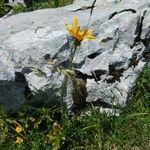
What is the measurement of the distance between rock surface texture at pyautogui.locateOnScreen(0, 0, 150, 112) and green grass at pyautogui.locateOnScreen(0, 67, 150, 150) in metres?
0.19

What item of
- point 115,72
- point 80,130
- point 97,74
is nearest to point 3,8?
point 97,74

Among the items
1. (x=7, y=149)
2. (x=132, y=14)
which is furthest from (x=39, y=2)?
(x=7, y=149)

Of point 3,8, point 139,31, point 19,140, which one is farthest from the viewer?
point 3,8

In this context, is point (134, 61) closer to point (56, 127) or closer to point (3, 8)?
point (56, 127)

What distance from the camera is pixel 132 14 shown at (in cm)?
597

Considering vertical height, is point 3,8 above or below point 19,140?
above

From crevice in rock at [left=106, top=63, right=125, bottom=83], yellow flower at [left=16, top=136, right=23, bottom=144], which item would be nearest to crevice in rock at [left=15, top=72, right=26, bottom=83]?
yellow flower at [left=16, top=136, right=23, bottom=144]

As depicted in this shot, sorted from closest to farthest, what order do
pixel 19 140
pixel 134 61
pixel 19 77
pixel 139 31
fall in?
pixel 19 140, pixel 19 77, pixel 134 61, pixel 139 31

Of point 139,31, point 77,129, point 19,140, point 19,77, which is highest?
point 19,77

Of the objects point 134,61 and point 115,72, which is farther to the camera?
point 134,61

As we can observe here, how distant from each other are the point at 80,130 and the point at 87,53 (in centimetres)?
95

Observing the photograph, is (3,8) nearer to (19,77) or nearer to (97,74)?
(19,77)

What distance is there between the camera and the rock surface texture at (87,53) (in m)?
5.55

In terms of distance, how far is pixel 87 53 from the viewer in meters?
5.75
